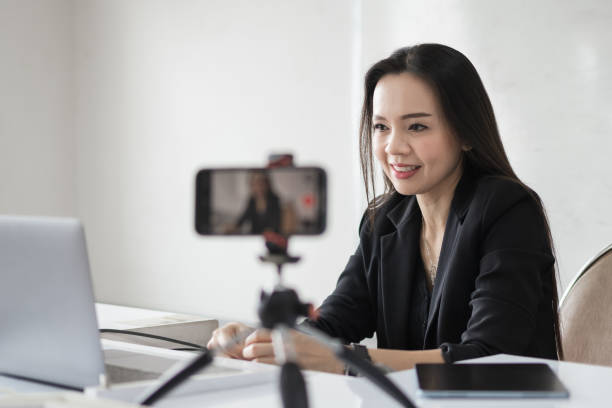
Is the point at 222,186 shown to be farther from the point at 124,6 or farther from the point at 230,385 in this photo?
the point at 124,6

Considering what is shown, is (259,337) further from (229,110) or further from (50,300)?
(229,110)

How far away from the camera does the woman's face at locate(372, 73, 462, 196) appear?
4.91 feet

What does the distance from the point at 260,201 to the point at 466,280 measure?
894 millimetres

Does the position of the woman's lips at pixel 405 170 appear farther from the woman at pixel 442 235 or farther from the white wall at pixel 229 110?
the white wall at pixel 229 110

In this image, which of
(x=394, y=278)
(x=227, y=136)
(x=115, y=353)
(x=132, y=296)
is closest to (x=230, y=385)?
(x=115, y=353)

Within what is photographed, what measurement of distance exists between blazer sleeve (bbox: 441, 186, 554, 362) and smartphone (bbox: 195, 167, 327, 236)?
638mm

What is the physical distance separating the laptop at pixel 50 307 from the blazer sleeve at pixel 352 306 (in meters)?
0.70

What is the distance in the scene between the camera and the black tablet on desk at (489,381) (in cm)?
79

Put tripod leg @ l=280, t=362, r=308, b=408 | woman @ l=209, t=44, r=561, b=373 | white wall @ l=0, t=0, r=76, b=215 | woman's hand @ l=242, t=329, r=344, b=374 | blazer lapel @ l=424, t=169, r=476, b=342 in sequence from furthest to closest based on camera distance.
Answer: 1. white wall @ l=0, t=0, r=76, b=215
2. blazer lapel @ l=424, t=169, r=476, b=342
3. woman @ l=209, t=44, r=561, b=373
4. woman's hand @ l=242, t=329, r=344, b=374
5. tripod leg @ l=280, t=362, r=308, b=408

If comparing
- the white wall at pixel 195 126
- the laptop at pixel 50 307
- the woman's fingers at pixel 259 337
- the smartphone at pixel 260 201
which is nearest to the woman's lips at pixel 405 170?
the woman's fingers at pixel 259 337

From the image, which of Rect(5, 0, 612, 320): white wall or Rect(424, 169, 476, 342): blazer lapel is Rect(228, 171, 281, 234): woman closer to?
Rect(424, 169, 476, 342): blazer lapel

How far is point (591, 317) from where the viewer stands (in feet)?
4.64

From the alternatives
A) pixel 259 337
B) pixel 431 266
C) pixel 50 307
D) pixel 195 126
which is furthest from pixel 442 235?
pixel 195 126

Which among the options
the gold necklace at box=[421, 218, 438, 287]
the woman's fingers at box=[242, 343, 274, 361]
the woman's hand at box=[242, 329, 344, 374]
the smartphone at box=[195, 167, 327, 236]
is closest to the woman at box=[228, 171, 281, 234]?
the smartphone at box=[195, 167, 327, 236]
